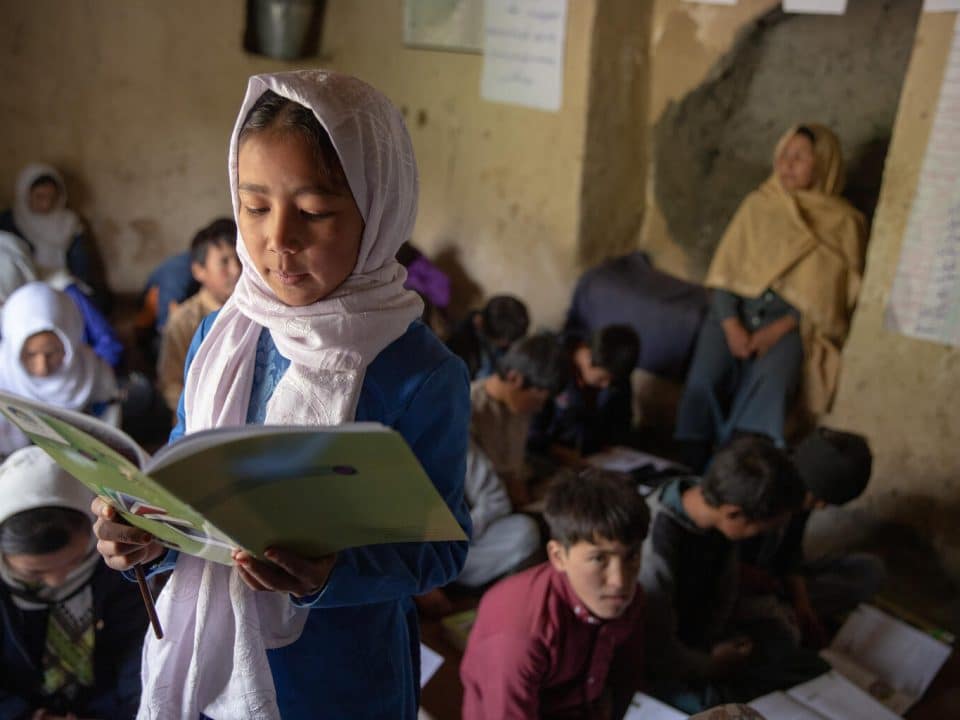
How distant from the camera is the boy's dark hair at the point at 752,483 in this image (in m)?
1.74

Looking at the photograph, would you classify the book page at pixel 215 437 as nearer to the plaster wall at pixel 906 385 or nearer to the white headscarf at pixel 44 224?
the plaster wall at pixel 906 385

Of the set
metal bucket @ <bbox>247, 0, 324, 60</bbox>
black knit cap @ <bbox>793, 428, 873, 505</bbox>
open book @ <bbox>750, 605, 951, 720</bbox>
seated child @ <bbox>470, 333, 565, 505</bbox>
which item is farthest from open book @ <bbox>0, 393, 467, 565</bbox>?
metal bucket @ <bbox>247, 0, 324, 60</bbox>

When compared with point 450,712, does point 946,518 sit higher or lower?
higher

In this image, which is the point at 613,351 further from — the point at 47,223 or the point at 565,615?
the point at 47,223

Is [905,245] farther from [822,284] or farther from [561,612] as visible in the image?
[561,612]

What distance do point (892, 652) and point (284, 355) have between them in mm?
1920

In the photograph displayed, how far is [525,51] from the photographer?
3.14m

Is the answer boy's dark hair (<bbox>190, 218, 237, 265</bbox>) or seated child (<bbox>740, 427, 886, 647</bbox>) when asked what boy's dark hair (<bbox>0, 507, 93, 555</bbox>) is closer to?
boy's dark hair (<bbox>190, 218, 237, 265</bbox>)

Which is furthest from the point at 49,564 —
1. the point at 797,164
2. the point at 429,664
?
the point at 797,164

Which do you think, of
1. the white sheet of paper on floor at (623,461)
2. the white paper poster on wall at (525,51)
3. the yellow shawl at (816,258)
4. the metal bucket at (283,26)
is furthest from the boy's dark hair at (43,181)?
the yellow shawl at (816,258)

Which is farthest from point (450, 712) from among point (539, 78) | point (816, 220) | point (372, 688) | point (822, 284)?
point (539, 78)

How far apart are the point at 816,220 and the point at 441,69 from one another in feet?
5.67

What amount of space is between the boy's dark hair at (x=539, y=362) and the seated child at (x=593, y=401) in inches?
13.6

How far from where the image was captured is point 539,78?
123 inches
